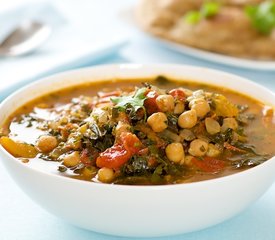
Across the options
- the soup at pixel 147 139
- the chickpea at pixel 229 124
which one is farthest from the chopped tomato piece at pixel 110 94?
the chickpea at pixel 229 124

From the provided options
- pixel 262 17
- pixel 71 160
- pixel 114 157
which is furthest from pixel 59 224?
pixel 262 17

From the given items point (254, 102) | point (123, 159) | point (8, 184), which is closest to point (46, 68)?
point (8, 184)

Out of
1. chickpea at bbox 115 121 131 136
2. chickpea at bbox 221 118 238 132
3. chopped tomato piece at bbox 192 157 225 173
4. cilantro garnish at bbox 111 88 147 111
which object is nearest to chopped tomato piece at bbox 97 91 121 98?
cilantro garnish at bbox 111 88 147 111

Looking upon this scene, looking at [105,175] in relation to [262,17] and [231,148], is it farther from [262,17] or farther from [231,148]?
[262,17]

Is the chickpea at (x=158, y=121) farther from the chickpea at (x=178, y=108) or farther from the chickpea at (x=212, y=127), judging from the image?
the chickpea at (x=212, y=127)

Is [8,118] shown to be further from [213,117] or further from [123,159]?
[213,117]

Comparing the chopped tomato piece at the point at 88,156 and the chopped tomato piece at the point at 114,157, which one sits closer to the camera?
the chopped tomato piece at the point at 114,157
